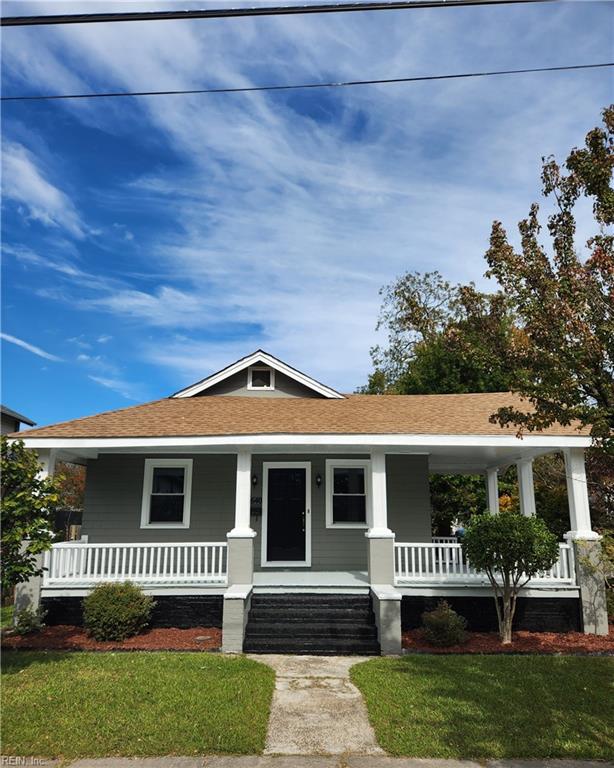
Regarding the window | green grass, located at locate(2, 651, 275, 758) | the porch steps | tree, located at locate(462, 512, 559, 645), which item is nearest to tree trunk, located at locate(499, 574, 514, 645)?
tree, located at locate(462, 512, 559, 645)

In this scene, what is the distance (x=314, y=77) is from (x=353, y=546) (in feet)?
30.0

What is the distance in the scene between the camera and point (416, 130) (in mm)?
10039

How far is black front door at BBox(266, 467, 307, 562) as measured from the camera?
1212 cm

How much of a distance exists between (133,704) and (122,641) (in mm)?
3315

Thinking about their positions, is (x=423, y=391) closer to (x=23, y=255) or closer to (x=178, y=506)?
(x=178, y=506)

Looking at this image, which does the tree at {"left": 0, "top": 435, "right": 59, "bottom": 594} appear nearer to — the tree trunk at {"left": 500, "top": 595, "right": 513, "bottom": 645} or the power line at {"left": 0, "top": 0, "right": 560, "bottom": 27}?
the power line at {"left": 0, "top": 0, "right": 560, "bottom": 27}

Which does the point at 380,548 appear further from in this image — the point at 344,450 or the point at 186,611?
the point at 186,611

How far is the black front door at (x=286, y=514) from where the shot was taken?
1212 cm

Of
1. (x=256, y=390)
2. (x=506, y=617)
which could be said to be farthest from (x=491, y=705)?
(x=256, y=390)

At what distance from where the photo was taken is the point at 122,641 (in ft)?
29.6

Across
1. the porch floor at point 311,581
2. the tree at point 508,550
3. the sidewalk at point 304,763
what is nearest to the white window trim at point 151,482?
the porch floor at point 311,581

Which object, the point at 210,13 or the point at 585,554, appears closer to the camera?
the point at 210,13

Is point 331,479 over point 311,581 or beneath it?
over

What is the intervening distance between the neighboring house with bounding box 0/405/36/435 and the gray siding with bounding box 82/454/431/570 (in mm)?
21876
